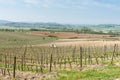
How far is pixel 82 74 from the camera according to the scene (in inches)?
880

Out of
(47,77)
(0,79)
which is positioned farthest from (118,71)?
(0,79)

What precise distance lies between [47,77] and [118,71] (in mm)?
5725

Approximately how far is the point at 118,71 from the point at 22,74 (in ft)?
24.6

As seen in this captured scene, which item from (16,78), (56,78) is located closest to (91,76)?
(56,78)

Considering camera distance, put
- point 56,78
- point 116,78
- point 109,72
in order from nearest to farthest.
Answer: point 116,78
point 56,78
point 109,72

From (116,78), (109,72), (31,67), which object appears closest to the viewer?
(116,78)

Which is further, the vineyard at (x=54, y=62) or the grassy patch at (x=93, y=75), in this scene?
the vineyard at (x=54, y=62)

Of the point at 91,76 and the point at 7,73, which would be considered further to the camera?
the point at 7,73

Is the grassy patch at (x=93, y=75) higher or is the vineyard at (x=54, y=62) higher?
the grassy patch at (x=93, y=75)

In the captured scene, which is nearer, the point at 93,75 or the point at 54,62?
the point at 93,75

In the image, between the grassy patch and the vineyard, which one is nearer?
the grassy patch

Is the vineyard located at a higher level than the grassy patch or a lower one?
lower

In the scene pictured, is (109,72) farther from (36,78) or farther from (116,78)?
(36,78)

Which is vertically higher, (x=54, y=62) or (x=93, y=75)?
(x=93, y=75)
